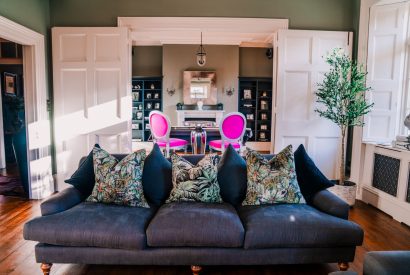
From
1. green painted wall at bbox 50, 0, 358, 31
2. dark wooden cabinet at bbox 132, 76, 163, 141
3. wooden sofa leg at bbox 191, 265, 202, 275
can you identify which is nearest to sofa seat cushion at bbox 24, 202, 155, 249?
wooden sofa leg at bbox 191, 265, 202, 275

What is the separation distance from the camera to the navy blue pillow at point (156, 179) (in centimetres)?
263

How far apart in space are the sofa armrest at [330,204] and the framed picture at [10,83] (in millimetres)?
6550

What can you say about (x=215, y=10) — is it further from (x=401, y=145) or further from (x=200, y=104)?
(x=200, y=104)

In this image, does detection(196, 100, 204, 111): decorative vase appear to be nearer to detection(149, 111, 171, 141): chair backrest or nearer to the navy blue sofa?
detection(149, 111, 171, 141): chair backrest

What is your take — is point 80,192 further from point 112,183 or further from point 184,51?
point 184,51

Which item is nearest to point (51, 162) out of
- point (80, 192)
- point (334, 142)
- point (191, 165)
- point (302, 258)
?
point (80, 192)

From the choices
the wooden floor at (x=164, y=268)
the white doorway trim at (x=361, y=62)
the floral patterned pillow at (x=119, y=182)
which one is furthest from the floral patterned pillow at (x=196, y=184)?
the white doorway trim at (x=361, y=62)

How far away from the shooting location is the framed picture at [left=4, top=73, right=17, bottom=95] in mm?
6275

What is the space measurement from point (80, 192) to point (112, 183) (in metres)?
0.37

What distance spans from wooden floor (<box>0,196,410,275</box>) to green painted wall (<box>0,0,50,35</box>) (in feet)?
7.56

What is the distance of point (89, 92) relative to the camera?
14.1 ft

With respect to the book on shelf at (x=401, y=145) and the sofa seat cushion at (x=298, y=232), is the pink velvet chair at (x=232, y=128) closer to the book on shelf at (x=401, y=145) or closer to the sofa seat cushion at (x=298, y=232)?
the book on shelf at (x=401, y=145)

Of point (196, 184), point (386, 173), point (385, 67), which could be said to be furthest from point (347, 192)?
point (196, 184)

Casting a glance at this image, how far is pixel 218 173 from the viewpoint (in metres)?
2.71
